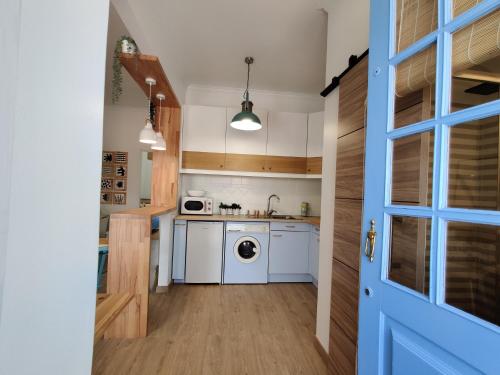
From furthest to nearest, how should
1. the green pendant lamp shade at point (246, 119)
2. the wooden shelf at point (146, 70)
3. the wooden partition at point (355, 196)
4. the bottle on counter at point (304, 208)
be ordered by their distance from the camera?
the bottle on counter at point (304, 208), the green pendant lamp shade at point (246, 119), the wooden shelf at point (146, 70), the wooden partition at point (355, 196)

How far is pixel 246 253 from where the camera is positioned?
329 cm

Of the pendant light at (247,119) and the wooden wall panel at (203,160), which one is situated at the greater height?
the pendant light at (247,119)

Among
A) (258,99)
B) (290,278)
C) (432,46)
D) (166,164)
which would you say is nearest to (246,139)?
(258,99)

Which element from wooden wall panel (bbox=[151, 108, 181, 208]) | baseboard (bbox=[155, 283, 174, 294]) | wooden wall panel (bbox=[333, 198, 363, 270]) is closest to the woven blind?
wooden wall panel (bbox=[333, 198, 363, 270])

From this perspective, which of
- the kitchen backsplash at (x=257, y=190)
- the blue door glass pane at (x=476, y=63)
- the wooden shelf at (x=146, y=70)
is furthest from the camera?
the kitchen backsplash at (x=257, y=190)

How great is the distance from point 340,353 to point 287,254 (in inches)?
72.9

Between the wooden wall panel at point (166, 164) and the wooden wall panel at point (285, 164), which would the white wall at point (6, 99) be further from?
the wooden wall panel at point (285, 164)

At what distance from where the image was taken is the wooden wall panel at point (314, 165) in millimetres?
3396

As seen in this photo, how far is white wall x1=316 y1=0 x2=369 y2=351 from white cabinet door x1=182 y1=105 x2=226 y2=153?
1.79m

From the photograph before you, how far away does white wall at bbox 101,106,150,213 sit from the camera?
433 centimetres

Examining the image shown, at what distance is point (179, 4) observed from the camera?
2014 mm

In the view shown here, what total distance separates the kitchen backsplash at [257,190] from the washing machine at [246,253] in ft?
2.03

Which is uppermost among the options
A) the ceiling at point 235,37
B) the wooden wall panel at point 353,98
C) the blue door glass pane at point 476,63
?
the ceiling at point 235,37

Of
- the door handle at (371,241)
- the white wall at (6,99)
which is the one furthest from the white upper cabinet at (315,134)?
the white wall at (6,99)
